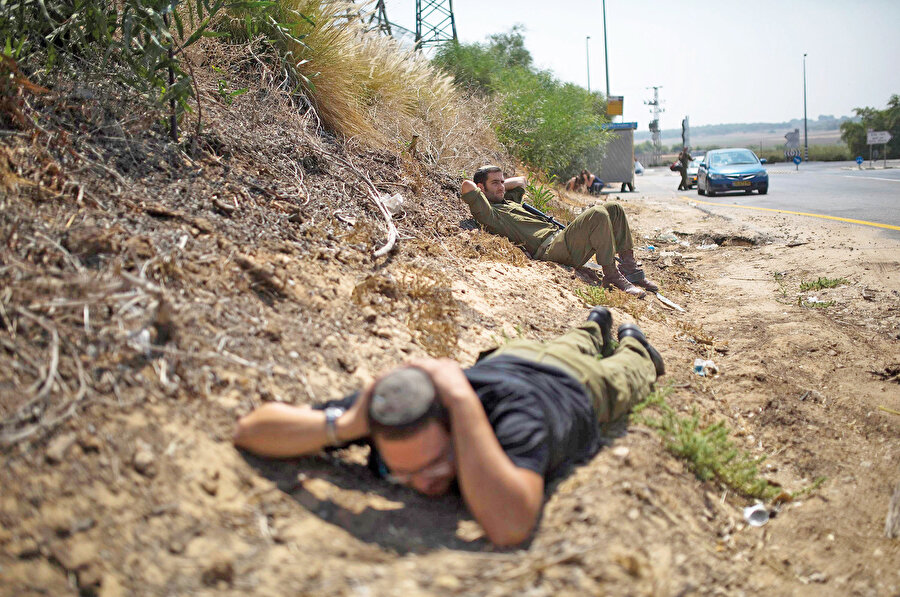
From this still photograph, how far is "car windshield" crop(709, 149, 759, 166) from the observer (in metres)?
17.1

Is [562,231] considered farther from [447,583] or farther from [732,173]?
[732,173]

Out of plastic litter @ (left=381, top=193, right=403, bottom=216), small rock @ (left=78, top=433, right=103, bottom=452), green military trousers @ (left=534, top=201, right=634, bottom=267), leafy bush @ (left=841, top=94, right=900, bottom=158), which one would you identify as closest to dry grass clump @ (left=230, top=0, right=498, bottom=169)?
plastic litter @ (left=381, top=193, right=403, bottom=216)

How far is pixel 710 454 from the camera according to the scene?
2709 millimetres

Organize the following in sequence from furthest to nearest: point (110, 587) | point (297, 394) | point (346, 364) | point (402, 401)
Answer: point (346, 364), point (297, 394), point (402, 401), point (110, 587)

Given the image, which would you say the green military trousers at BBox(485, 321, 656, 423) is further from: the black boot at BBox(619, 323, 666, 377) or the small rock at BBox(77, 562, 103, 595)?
the small rock at BBox(77, 562, 103, 595)

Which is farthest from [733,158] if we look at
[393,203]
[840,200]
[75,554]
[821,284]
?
[75,554]

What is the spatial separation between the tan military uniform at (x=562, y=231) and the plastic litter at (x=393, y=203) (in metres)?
0.70

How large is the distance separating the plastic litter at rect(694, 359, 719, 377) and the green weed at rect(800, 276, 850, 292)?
1.98 metres

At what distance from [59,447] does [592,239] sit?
4.20 m

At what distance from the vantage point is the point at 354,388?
271cm

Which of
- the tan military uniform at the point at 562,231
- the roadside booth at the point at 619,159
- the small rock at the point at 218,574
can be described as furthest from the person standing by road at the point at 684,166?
the small rock at the point at 218,574

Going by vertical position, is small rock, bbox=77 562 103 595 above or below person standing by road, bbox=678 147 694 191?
below

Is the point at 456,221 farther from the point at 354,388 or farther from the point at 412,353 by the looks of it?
the point at 354,388

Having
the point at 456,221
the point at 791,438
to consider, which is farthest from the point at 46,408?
the point at 456,221
